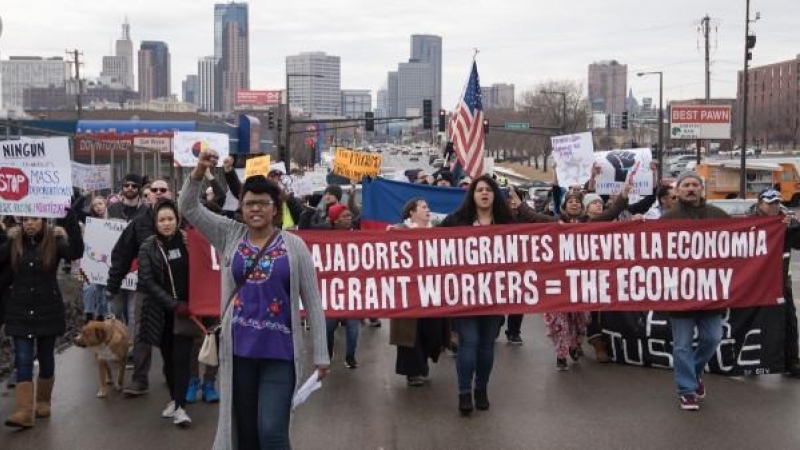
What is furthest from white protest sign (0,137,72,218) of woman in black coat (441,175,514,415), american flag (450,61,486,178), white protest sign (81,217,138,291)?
american flag (450,61,486,178)

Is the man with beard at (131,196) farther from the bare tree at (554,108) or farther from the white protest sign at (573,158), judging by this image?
the bare tree at (554,108)

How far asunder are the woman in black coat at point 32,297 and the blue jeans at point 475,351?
9.60ft

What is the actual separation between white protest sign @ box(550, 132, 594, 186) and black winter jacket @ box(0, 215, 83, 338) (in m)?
7.52

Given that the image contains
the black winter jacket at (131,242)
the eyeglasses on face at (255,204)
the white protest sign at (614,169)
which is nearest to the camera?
the eyeglasses on face at (255,204)

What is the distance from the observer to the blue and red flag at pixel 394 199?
1210cm

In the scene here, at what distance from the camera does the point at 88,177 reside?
16.0 m

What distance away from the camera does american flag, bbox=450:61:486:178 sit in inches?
Result: 467

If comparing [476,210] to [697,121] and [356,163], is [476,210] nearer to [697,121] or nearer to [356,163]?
[356,163]

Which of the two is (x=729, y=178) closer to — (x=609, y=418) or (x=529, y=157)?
(x=609, y=418)

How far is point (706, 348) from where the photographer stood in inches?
299

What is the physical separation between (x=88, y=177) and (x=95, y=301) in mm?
6139

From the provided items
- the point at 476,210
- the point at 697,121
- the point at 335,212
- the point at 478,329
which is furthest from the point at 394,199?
the point at 697,121

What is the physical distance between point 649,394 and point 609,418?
34.0 inches

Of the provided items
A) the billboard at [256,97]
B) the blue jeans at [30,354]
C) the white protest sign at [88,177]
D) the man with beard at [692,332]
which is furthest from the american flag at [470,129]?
the billboard at [256,97]
